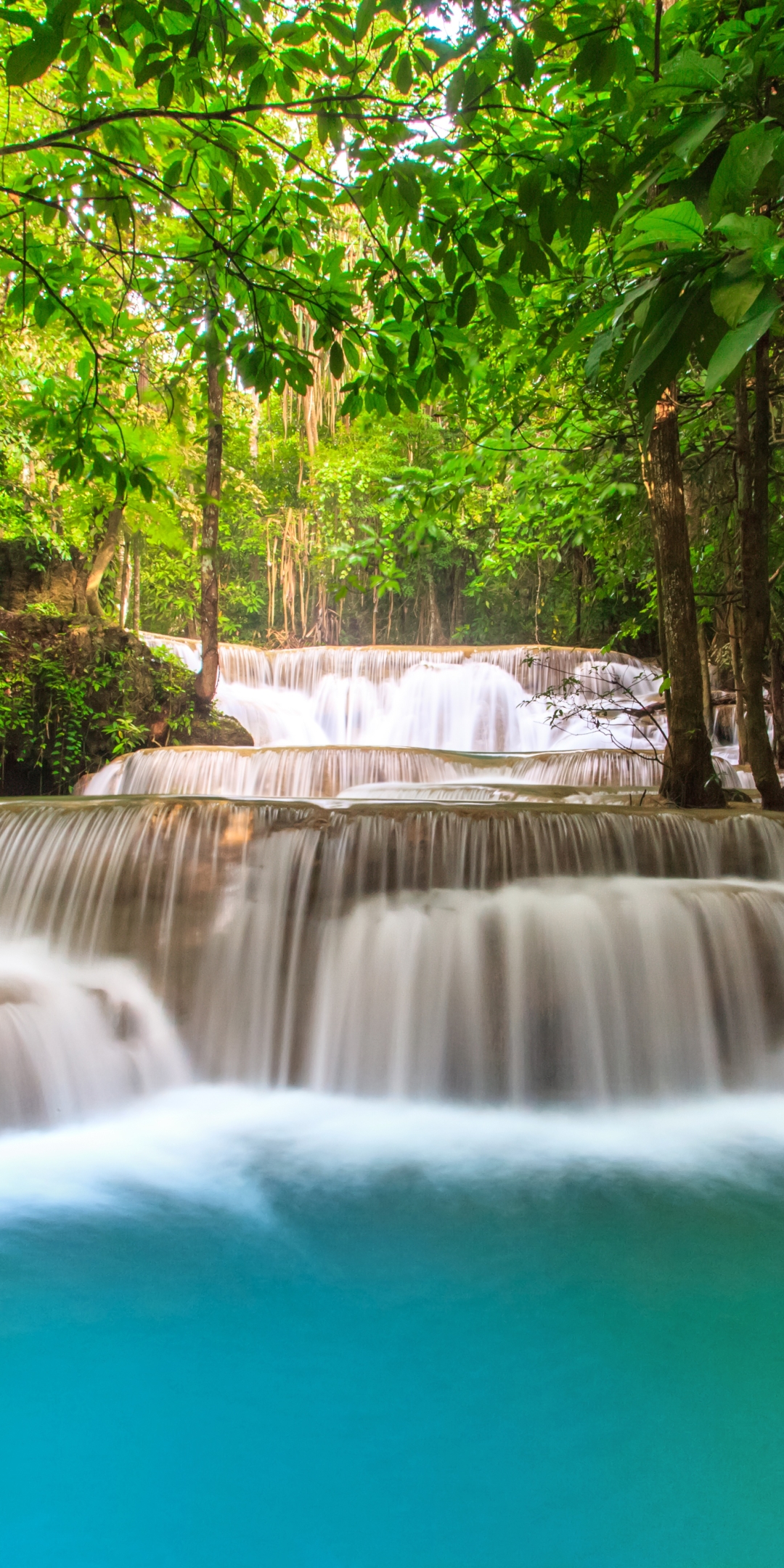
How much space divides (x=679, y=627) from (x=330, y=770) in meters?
4.77

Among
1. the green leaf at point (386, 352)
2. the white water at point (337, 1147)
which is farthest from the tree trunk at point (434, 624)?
the green leaf at point (386, 352)

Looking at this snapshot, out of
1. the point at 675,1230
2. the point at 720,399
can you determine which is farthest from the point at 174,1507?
the point at 720,399

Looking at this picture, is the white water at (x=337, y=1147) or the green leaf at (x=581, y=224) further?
the white water at (x=337, y=1147)

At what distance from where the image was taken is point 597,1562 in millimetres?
1794

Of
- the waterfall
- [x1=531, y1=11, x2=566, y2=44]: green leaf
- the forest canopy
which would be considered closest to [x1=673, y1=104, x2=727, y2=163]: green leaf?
the forest canopy

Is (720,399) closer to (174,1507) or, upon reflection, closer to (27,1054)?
(27,1054)

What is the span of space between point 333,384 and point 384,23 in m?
7.27

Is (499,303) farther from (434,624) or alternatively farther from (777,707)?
(434,624)

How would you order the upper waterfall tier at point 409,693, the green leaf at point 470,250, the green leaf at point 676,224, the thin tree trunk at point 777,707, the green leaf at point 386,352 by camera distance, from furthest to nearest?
the upper waterfall tier at point 409,693 < the thin tree trunk at point 777,707 < the green leaf at point 386,352 < the green leaf at point 470,250 < the green leaf at point 676,224

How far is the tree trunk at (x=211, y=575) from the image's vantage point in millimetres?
12977

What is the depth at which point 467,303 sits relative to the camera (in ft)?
7.84

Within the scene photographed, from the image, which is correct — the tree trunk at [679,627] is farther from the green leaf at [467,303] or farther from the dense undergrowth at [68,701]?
the dense undergrowth at [68,701]

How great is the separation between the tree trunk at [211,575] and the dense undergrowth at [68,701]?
0.74 m

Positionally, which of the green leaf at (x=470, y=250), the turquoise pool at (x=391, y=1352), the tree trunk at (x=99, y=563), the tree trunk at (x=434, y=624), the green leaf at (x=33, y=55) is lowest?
the turquoise pool at (x=391, y=1352)
